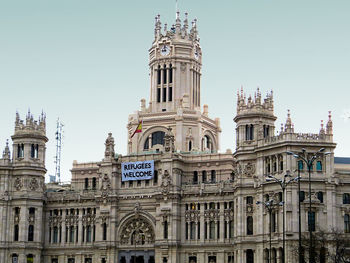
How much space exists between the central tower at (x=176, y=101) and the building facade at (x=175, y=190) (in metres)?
0.19

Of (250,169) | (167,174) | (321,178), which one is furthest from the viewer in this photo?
(167,174)

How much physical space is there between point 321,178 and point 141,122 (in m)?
38.3

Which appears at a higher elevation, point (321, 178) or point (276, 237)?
point (321, 178)

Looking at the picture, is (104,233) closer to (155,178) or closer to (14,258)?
(155,178)

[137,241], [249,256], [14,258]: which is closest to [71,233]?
[14,258]

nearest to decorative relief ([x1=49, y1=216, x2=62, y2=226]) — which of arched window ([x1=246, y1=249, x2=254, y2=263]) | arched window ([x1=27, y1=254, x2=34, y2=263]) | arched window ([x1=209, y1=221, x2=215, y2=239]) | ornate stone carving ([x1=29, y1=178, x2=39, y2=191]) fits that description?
ornate stone carving ([x1=29, y1=178, x2=39, y2=191])

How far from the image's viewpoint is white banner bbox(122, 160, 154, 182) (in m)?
129

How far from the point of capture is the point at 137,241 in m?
129

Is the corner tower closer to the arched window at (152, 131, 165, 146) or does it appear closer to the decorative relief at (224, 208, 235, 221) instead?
the decorative relief at (224, 208, 235, 221)

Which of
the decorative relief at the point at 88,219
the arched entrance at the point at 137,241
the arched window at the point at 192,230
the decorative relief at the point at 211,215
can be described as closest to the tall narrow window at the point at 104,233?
the arched entrance at the point at 137,241

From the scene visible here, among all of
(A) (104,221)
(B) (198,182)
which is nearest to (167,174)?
(B) (198,182)

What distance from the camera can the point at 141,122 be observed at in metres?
136

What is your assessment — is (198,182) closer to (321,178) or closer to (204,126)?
(204,126)

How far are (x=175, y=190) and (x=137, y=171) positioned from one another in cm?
816
